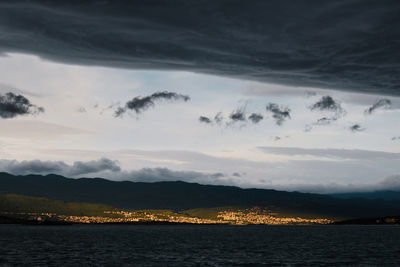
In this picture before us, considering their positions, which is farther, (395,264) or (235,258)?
(235,258)

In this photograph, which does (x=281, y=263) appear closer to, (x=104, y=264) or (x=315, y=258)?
(x=315, y=258)

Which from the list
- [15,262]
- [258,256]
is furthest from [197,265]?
[15,262]

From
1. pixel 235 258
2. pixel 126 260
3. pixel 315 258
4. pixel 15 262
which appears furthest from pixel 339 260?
pixel 15 262

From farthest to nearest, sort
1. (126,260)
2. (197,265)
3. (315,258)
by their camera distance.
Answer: (315,258) < (126,260) < (197,265)

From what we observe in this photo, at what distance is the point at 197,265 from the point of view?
5571 inches

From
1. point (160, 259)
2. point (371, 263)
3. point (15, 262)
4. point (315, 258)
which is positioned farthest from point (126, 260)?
point (371, 263)

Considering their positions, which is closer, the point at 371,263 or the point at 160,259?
the point at 371,263

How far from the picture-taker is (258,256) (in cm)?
17288

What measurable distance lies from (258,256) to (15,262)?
78.2m

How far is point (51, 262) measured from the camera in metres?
146

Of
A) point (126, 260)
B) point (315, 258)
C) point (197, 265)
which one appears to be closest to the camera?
point (197, 265)

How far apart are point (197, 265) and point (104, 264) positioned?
86.4 ft

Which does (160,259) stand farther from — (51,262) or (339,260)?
(339,260)

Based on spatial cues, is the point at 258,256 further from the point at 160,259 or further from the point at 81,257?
the point at 81,257
